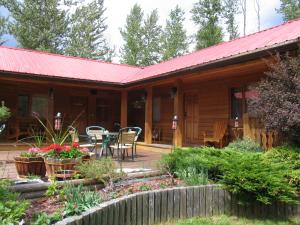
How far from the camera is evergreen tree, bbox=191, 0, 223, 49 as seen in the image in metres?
25.5

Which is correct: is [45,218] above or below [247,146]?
below

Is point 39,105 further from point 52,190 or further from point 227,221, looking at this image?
point 227,221

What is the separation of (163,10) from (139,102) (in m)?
18.4

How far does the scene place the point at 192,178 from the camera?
454 centimetres

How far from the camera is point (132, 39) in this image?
96.5ft

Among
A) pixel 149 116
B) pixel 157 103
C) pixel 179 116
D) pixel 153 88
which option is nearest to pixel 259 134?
pixel 179 116

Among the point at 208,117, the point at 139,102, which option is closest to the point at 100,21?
the point at 139,102

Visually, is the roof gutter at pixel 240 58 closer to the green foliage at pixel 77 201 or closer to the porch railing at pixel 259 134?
the porch railing at pixel 259 134

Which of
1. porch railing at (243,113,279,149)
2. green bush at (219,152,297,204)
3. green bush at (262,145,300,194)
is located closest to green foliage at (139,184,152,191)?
green bush at (219,152,297,204)

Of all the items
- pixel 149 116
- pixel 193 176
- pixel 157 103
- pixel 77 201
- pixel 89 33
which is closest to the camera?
pixel 77 201

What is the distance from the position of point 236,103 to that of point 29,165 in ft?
23.0

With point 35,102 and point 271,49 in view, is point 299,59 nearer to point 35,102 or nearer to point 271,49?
point 271,49

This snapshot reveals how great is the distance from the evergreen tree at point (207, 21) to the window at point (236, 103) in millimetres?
16132

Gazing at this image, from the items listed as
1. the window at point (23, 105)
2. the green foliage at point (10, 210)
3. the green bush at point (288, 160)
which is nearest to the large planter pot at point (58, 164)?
the green foliage at point (10, 210)
